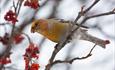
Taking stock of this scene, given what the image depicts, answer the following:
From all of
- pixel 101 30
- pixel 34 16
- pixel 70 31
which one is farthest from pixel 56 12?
pixel 70 31

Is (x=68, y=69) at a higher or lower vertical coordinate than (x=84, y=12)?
lower

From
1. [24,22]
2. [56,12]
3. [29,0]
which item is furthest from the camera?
[56,12]

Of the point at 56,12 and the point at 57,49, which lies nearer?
the point at 57,49

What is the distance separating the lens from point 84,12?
8.16ft

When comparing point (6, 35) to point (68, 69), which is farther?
point (68, 69)

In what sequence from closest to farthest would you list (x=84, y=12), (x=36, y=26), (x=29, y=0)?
(x=84, y=12), (x=29, y=0), (x=36, y=26)

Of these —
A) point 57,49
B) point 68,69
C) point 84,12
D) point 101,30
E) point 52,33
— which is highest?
point 84,12

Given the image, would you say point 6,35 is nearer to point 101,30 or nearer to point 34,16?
point 34,16

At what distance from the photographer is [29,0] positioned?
366cm

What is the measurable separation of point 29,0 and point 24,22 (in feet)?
9.17

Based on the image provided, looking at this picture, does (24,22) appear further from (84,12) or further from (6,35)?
(84,12)

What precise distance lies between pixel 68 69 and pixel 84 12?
4298 mm

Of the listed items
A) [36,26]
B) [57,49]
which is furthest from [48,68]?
[36,26]

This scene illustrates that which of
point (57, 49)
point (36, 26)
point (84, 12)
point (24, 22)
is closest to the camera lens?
point (84, 12)
